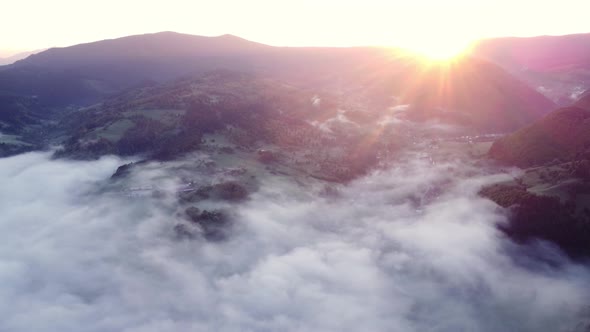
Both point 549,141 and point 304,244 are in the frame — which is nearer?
point 304,244

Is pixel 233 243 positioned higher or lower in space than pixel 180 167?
lower

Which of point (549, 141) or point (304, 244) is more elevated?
point (549, 141)

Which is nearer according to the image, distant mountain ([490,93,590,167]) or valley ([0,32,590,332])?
valley ([0,32,590,332])

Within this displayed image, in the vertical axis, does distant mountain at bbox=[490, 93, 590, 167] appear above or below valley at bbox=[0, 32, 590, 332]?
above

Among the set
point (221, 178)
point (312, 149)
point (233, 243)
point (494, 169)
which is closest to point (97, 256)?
point (233, 243)

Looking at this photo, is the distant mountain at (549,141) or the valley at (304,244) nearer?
the valley at (304,244)

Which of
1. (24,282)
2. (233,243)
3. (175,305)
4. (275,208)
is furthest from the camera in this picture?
(275,208)

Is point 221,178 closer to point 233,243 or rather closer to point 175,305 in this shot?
point 233,243

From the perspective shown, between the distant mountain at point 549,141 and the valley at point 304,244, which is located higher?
the distant mountain at point 549,141
